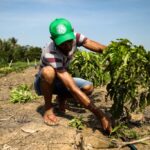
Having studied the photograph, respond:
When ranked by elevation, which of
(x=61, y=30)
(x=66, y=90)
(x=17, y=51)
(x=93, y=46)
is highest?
(x=61, y=30)

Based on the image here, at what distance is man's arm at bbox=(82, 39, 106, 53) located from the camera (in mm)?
4648

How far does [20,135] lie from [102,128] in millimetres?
998

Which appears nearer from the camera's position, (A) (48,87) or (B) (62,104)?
(A) (48,87)

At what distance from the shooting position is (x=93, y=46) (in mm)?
4691

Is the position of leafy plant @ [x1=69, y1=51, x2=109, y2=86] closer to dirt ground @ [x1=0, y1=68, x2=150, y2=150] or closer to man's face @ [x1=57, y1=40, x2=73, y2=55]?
dirt ground @ [x1=0, y1=68, x2=150, y2=150]

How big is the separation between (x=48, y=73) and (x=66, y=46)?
0.41m

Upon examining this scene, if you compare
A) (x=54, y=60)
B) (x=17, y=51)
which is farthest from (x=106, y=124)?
(x=17, y=51)

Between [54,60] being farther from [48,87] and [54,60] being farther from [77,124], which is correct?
[77,124]

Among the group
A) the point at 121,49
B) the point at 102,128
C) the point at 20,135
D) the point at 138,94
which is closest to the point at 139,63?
the point at 121,49

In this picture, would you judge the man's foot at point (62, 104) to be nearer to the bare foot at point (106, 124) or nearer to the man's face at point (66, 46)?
the man's face at point (66, 46)

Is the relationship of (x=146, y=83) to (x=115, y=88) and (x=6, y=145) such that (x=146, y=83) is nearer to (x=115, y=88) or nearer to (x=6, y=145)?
(x=115, y=88)

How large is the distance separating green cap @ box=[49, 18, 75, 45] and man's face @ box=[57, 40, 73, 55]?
0.09m

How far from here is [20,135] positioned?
430 cm

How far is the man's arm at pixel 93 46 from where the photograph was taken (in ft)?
15.3
